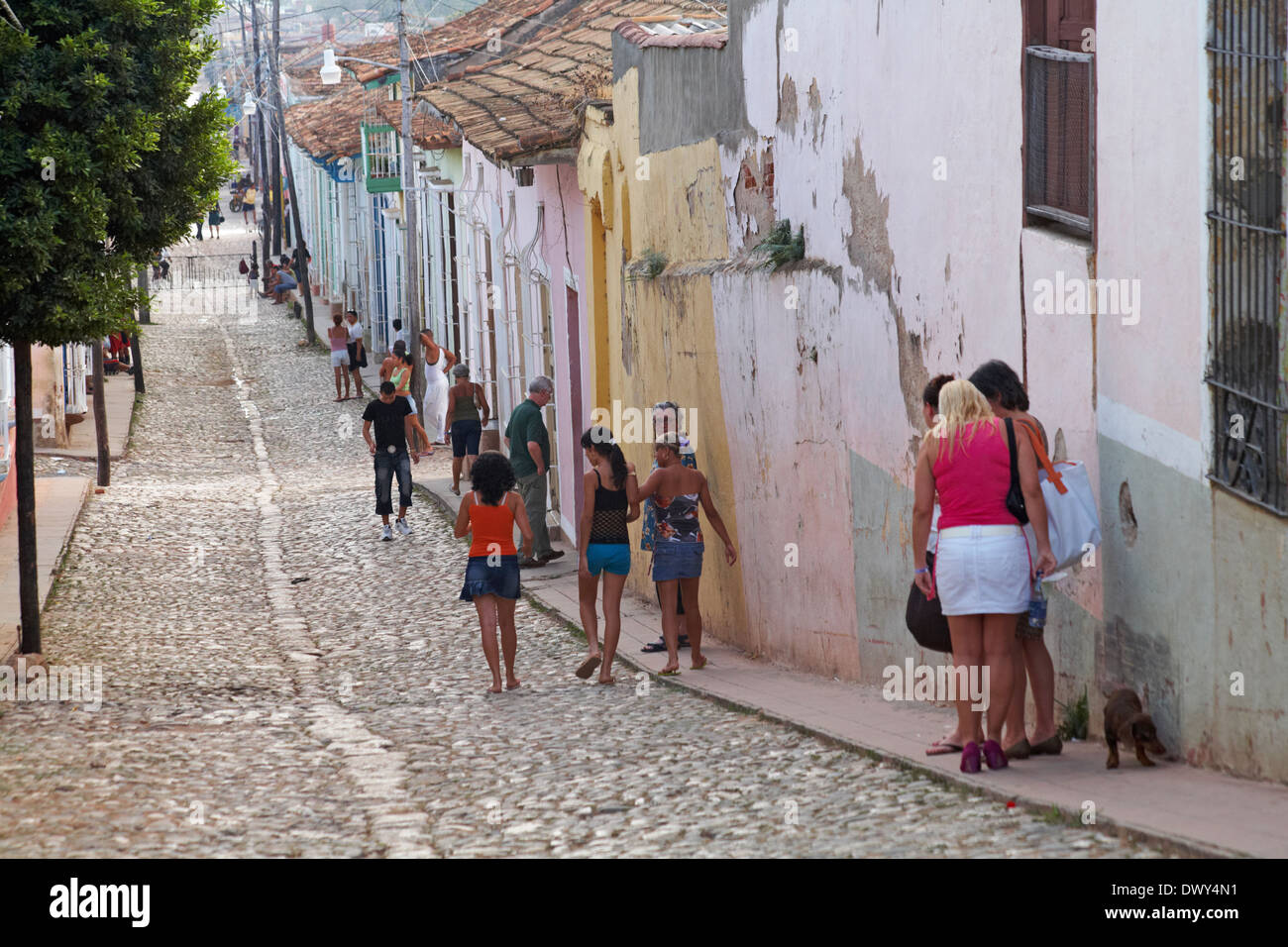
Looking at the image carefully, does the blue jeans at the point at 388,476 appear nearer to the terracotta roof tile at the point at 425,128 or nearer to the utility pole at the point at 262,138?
the terracotta roof tile at the point at 425,128

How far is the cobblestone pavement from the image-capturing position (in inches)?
230

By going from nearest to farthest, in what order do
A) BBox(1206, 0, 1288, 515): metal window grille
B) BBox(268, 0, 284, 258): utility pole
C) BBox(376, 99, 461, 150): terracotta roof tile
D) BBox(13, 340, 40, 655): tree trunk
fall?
BBox(1206, 0, 1288, 515): metal window grille
BBox(13, 340, 40, 655): tree trunk
BBox(376, 99, 461, 150): terracotta roof tile
BBox(268, 0, 284, 258): utility pole

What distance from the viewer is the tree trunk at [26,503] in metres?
10.3

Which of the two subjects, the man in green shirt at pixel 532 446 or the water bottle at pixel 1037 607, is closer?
the water bottle at pixel 1037 607

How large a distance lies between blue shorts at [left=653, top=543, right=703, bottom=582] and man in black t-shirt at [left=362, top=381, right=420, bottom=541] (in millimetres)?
6661

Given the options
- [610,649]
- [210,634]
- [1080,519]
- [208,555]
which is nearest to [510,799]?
[1080,519]

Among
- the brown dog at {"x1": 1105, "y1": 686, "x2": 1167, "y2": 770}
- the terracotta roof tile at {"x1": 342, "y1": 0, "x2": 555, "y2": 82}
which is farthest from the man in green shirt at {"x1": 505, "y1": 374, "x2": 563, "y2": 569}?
the terracotta roof tile at {"x1": 342, "y1": 0, "x2": 555, "y2": 82}

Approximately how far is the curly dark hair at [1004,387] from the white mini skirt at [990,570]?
485 millimetres

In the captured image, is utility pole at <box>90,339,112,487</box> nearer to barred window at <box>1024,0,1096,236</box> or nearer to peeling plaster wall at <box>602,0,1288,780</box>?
peeling plaster wall at <box>602,0,1288,780</box>

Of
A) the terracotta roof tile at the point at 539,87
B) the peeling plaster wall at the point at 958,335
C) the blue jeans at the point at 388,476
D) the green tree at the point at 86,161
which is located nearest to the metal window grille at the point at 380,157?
the terracotta roof tile at the point at 539,87

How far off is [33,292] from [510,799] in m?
4.97

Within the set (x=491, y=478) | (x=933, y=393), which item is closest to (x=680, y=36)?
(x=491, y=478)

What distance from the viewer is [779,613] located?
10.0m
